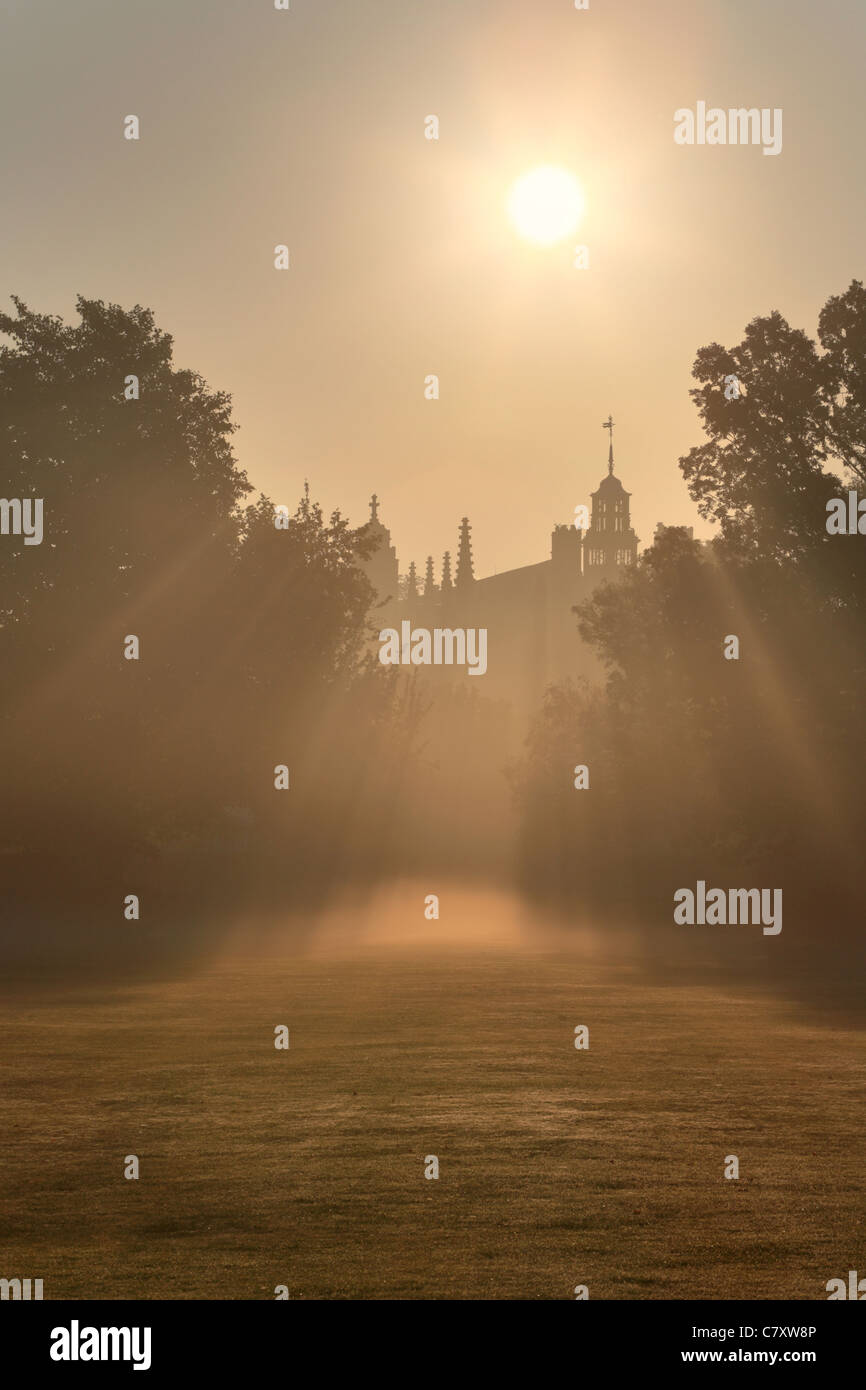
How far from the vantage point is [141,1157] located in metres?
12.6

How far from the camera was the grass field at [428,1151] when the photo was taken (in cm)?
936

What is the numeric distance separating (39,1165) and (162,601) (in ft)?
126

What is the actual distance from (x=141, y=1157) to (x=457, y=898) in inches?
2222

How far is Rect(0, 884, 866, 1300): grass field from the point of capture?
30.7 feet

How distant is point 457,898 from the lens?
2702 inches

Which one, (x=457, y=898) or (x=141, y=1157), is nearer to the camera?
(x=141, y=1157)

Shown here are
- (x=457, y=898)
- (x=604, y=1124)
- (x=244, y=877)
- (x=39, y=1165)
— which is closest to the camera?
(x=39, y=1165)

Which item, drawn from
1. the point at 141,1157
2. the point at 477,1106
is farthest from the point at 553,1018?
the point at 141,1157

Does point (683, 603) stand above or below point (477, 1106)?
above

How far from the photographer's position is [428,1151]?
12703mm
